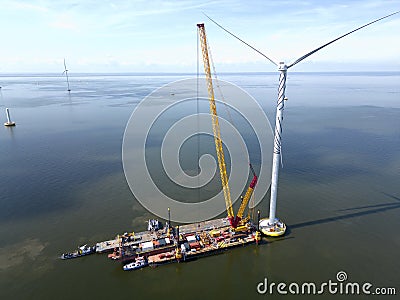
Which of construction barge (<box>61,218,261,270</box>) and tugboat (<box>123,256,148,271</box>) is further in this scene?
construction barge (<box>61,218,261,270</box>)

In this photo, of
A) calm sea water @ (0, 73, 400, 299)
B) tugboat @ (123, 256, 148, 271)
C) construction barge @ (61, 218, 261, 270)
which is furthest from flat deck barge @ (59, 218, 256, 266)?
calm sea water @ (0, 73, 400, 299)

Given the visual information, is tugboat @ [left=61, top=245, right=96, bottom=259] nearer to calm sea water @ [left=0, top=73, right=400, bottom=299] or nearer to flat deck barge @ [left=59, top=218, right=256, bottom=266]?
flat deck barge @ [left=59, top=218, right=256, bottom=266]

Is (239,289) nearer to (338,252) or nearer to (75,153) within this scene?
(338,252)

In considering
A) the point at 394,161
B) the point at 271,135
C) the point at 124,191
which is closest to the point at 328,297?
the point at 124,191

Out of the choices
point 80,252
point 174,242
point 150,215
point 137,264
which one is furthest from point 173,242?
point 80,252

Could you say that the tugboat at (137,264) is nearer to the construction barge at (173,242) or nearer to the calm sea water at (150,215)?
the construction barge at (173,242)

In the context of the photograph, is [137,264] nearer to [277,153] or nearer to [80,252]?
[80,252]

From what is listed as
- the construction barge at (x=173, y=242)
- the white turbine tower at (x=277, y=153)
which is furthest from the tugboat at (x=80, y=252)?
the white turbine tower at (x=277, y=153)
